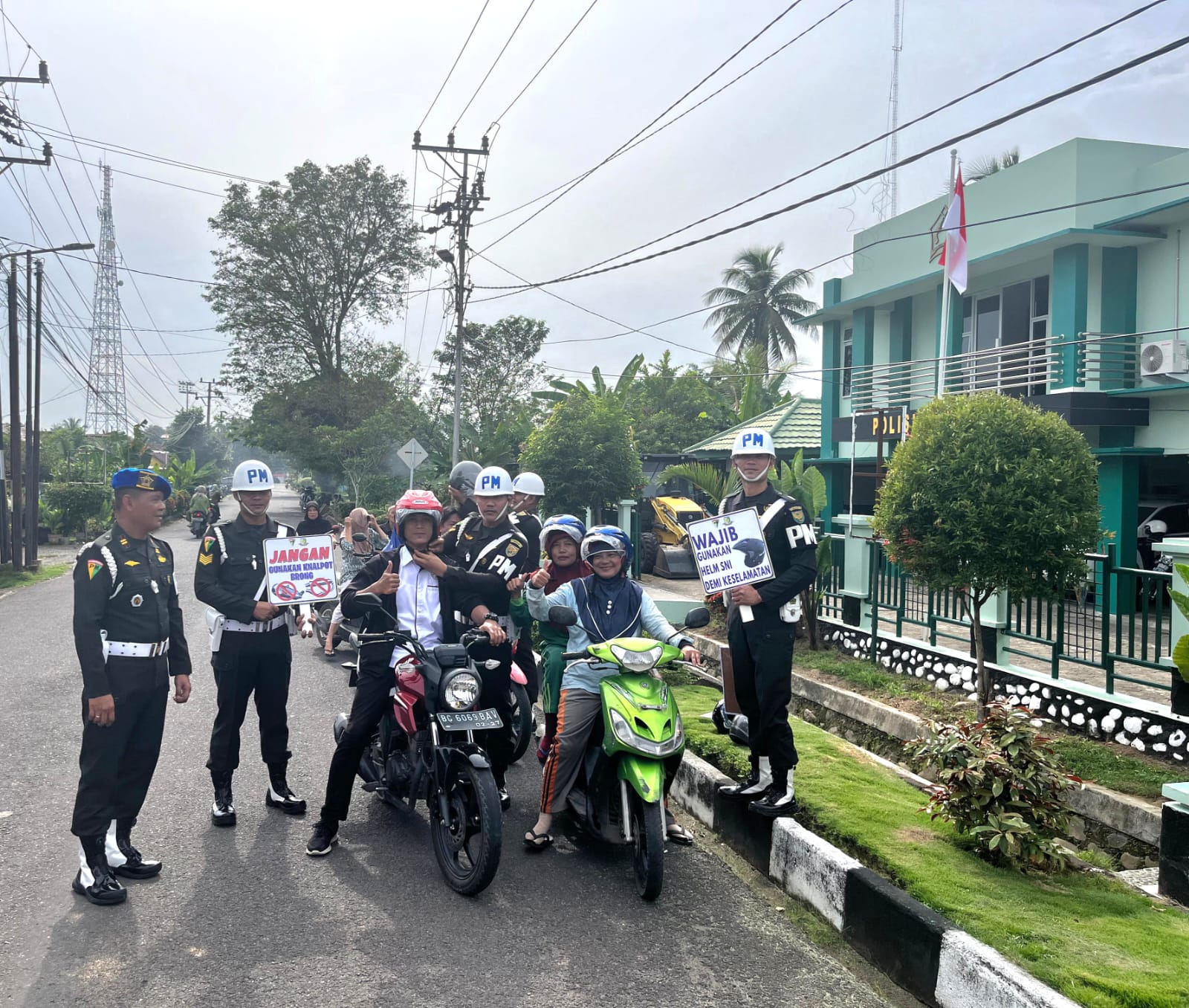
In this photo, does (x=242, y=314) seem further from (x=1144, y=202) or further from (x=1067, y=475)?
(x=1067, y=475)

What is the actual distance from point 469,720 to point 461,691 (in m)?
0.15

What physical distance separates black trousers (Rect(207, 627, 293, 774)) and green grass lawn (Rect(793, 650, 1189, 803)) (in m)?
4.16

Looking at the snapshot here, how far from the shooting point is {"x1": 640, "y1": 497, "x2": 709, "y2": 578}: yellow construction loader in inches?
777

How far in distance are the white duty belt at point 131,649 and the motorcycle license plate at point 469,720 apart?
1.42m

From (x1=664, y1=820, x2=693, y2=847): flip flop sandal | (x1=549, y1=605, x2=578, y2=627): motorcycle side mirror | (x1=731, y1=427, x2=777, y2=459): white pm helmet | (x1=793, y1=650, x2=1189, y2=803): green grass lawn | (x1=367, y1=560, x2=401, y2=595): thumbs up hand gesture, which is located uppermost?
(x1=731, y1=427, x2=777, y2=459): white pm helmet

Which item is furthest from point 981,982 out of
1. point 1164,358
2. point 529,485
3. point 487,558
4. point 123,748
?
point 1164,358

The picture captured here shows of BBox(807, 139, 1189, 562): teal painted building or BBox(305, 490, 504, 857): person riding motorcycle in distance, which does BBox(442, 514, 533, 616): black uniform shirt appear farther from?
BBox(807, 139, 1189, 562): teal painted building

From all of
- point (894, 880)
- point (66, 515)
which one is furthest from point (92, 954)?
point (66, 515)

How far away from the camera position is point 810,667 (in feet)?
30.9

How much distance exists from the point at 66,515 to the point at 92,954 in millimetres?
29693

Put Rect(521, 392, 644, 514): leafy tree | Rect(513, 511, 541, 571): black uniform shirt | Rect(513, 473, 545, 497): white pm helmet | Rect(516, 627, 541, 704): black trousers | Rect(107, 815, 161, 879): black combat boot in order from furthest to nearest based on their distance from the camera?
Rect(521, 392, 644, 514): leafy tree < Rect(513, 473, 545, 497): white pm helmet < Rect(513, 511, 541, 571): black uniform shirt < Rect(516, 627, 541, 704): black trousers < Rect(107, 815, 161, 879): black combat boot

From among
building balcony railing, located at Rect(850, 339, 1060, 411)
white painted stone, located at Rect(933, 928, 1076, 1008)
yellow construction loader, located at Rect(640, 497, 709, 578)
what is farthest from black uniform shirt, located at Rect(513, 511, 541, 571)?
yellow construction loader, located at Rect(640, 497, 709, 578)

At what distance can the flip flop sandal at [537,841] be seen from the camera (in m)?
4.99

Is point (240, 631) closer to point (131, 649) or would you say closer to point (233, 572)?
point (233, 572)
